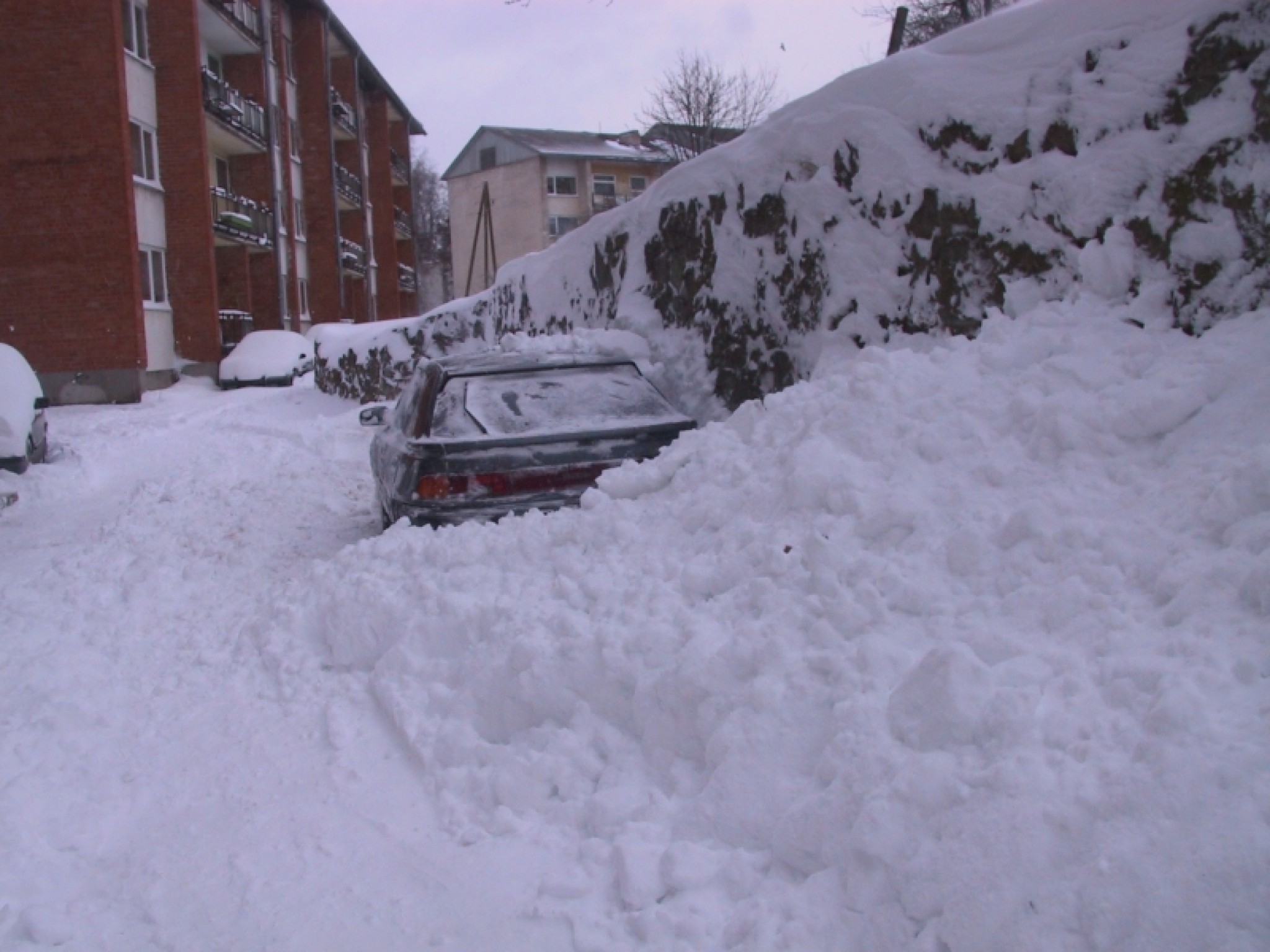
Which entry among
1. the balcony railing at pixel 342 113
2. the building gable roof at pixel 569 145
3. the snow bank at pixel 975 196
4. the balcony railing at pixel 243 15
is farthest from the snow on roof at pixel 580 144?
the snow bank at pixel 975 196

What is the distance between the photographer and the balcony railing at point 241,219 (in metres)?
23.4

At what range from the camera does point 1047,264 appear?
4527mm

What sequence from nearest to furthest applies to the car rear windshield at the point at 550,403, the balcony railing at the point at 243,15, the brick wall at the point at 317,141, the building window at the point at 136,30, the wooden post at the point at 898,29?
1. the car rear windshield at the point at 550,403
2. the wooden post at the point at 898,29
3. the building window at the point at 136,30
4. the balcony railing at the point at 243,15
5. the brick wall at the point at 317,141

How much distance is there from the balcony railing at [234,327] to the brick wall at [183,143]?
198 cm

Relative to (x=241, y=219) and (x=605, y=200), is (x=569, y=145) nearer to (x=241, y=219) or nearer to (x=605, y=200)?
(x=605, y=200)

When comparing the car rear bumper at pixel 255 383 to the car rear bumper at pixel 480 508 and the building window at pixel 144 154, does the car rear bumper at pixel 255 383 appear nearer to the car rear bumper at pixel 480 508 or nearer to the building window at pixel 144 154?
the building window at pixel 144 154

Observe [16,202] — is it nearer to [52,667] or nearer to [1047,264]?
[52,667]

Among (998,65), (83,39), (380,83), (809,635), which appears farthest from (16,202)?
(380,83)

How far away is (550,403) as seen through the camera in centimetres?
570

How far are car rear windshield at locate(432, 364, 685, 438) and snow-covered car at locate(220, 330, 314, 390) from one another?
17754mm

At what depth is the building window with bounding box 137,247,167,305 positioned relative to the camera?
20.9 metres

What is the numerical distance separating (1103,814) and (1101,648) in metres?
0.59

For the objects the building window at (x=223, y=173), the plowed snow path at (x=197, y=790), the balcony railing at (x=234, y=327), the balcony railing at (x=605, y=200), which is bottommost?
the plowed snow path at (x=197, y=790)

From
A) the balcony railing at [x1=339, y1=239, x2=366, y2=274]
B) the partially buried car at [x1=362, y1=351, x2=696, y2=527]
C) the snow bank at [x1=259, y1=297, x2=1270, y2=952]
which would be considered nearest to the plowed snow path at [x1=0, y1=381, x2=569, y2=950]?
the snow bank at [x1=259, y1=297, x2=1270, y2=952]
